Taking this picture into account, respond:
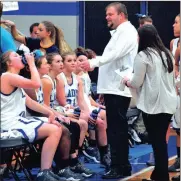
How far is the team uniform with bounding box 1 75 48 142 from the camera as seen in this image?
4.95 meters

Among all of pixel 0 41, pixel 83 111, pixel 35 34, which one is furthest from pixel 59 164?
pixel 35 34

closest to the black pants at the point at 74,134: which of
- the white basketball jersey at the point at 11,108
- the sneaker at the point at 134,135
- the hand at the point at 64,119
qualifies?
the hand at the point at 64,119

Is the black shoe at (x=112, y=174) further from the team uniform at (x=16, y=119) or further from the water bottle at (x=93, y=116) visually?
the team uniform at (x=16, y=119)

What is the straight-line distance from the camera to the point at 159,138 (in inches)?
208

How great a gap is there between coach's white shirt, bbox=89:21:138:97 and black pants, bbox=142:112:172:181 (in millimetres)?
506

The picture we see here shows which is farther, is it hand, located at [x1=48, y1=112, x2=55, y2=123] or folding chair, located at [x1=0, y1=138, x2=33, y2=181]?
hand, located at [x1=48, y1=112, x2=55, y2=123]

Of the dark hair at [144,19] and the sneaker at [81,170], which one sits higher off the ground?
the dark hair at [144,19]

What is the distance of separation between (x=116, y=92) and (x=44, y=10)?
1.46 metres

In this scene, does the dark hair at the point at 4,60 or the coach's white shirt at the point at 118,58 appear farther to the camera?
the coach's white shirt at the point at 118,58

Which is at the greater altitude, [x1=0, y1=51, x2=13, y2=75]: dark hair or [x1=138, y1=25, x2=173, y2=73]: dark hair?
[x1=138, y1=25, x2=173, y2=73]: dark hair

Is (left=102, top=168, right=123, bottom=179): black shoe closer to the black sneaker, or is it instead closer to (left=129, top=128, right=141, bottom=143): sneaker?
the black sneaker

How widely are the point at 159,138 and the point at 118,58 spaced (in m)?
0.91

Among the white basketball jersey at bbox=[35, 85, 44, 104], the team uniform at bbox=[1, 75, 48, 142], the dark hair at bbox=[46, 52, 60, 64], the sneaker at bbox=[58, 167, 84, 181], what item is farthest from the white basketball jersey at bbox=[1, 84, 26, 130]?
the dark hair at bbox=[46, 52, 60, 64]

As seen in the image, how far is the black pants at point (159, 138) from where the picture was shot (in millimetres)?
5262
